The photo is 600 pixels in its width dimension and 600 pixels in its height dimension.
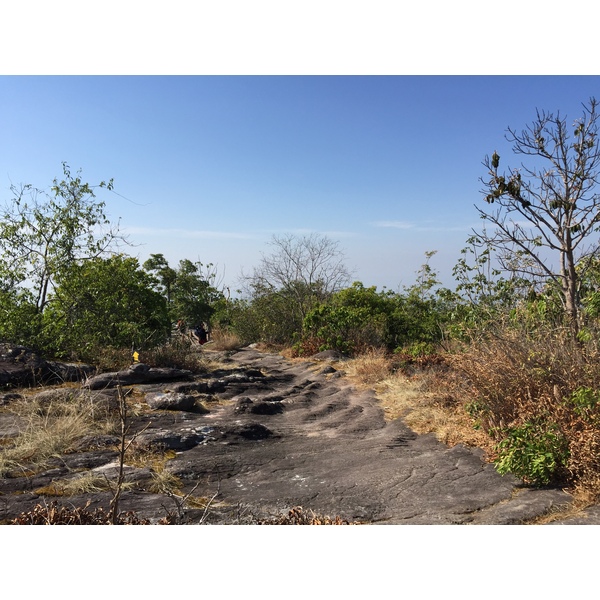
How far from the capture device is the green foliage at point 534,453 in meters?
3.98

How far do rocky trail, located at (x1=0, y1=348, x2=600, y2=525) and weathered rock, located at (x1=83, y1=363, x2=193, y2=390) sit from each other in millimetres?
39

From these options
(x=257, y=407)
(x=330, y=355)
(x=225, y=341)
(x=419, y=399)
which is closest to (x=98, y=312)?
(x=257, y=407)

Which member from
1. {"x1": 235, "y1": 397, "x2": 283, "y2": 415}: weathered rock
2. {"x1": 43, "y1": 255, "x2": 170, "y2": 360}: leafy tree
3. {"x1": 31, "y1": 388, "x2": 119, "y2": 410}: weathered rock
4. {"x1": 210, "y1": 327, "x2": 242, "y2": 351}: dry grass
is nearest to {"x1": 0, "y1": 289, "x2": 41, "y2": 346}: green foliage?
{"x1": 43, "y1": 255, "x2": 170, "y2": 360}: leafy tree

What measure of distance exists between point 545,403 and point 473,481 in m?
0.96

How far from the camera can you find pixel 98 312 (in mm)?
11273

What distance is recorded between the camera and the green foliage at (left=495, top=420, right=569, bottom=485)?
13.1ft

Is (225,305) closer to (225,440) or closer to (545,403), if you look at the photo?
(225,440)

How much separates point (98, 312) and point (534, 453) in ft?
31.7

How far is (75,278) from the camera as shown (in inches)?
440

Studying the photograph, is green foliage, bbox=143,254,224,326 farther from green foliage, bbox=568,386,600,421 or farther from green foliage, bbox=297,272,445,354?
green foliage, bbox=568,386,600,421

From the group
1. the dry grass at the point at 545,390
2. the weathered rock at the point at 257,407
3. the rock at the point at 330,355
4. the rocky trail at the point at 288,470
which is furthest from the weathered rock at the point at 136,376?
the dry grass at the point at 545,390

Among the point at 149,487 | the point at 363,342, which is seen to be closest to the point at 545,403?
the point at 149,487

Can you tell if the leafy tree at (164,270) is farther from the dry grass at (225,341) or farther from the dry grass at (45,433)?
the dry grass at (45,433)

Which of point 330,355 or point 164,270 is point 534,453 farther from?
point 164,270
